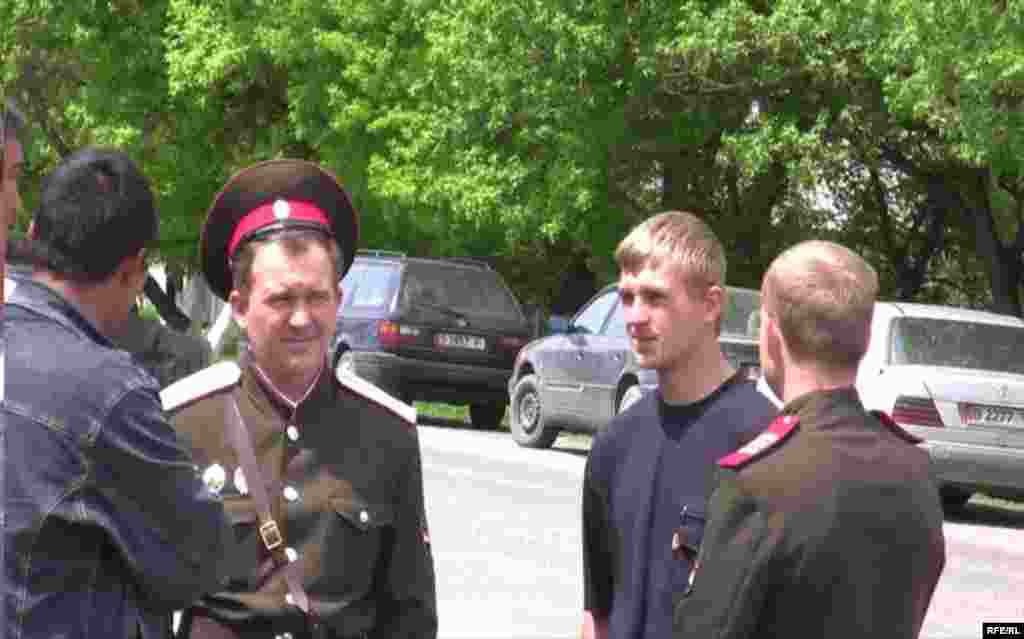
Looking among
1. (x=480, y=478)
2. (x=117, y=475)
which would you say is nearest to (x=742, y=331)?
(x=480, y=478)

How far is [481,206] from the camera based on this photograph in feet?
92.7

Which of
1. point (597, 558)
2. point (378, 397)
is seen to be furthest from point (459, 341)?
point (378, 397)

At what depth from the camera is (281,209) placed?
400 cm

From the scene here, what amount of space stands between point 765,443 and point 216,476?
99cm

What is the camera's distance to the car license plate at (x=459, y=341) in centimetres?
2527

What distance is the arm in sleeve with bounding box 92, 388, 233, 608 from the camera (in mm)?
3217

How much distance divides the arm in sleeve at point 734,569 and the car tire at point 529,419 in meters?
18.6

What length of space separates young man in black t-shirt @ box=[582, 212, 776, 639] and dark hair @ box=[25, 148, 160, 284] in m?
1.26

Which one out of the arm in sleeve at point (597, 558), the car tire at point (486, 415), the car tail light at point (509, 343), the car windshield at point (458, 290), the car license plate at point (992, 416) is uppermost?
the arm in sleeve at point (597, 558)

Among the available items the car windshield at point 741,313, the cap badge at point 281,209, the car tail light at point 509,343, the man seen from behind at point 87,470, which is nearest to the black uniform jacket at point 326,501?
the cap badge at point 281,209

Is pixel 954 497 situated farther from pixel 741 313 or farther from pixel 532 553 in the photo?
pixel 532 553

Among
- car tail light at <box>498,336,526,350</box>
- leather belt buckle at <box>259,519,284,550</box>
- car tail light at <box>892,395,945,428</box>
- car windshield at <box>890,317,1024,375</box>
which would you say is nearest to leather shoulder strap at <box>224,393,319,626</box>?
leather belt buckle at <box>259,519,284,550</box>

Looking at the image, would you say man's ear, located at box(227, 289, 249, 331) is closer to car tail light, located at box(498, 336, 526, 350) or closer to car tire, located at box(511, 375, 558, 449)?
car tire, located at box(511, 375, 558, 449)

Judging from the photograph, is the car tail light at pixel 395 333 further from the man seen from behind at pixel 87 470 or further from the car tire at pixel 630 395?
the man seen from behind at pixel 87 470
